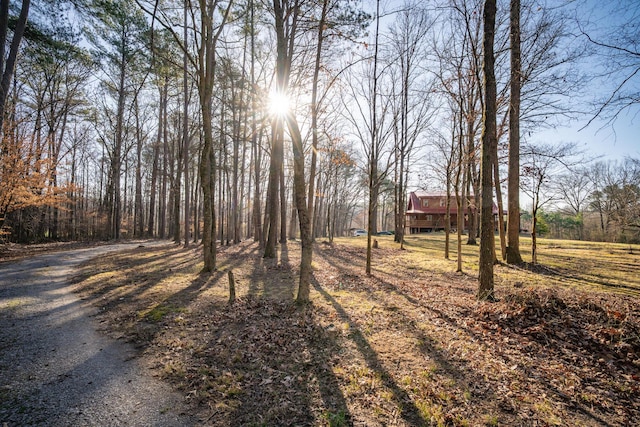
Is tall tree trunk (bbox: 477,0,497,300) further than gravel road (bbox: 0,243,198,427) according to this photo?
Yes

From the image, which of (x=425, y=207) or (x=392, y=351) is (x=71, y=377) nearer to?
(x=392, y=351)

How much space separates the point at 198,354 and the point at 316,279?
17.4 feet

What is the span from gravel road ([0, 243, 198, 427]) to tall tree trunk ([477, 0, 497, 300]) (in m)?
6.07

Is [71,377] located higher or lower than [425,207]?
lower

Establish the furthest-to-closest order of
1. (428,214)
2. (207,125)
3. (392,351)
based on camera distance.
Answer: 1. (428,214)
2. (207,125)
3. (392,351)

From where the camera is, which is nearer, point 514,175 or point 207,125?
point 207,125

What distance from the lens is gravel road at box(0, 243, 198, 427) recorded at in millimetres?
2871

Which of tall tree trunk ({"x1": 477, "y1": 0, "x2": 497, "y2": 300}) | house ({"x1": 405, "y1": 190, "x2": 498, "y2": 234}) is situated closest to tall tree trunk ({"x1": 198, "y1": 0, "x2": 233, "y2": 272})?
tall tree trunk ({"x1": 477, "y1": 0, "x2": 497, "y2": 300})

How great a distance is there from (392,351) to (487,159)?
4.58m

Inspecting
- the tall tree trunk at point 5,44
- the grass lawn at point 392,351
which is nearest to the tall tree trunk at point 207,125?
the grass lawn at point 392,351

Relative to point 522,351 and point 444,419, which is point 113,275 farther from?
point 522,351

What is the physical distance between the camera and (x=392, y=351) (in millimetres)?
4281

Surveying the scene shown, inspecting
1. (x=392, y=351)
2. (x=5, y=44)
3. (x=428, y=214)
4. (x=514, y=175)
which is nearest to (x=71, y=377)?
(x=392, y=351)

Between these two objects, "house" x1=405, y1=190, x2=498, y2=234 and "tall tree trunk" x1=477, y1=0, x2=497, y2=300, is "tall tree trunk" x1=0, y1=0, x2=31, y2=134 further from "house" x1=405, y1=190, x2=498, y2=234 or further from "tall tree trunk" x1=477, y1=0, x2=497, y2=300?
Answer: "house" x1=405, y1=190, x2=498, y2=234
